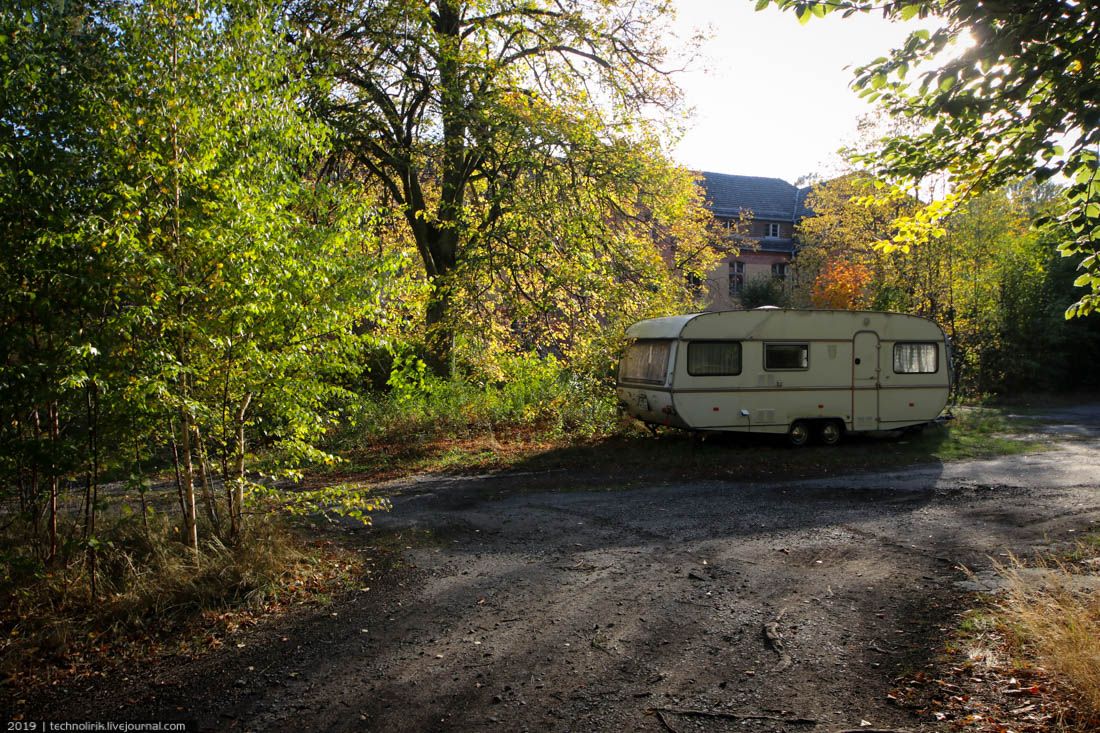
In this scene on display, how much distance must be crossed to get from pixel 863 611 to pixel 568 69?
1302 cm

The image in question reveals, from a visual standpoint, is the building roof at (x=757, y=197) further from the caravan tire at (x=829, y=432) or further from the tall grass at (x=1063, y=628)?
the tall grass at (x=1063, y=628)

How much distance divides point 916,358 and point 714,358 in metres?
4.61

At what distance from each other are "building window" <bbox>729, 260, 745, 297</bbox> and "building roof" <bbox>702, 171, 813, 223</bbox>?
309 cm

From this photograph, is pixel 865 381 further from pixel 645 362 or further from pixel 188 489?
pixel 188 489

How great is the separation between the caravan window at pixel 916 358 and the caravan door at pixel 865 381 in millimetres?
587

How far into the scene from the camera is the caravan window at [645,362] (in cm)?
1284

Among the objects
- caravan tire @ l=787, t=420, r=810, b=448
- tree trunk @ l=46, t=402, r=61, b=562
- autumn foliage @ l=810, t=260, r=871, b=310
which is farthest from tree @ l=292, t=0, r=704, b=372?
autumn foliage @ l=810, t=260, r=871, b=310

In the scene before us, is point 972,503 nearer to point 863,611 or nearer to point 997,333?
point 863,611

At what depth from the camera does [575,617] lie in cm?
511

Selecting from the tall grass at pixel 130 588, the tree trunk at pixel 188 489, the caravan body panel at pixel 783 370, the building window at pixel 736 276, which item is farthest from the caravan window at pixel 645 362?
the building window at pixel 736 276

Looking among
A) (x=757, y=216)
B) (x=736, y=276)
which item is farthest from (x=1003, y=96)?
(x=757, y=216)

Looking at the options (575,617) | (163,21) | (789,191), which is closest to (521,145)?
(163,21)

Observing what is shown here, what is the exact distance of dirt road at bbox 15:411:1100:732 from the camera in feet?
12.5

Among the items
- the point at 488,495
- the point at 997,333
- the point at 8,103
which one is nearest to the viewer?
the point at 8,103
